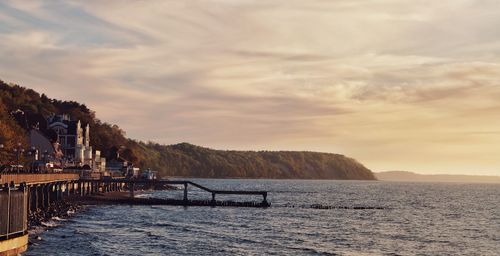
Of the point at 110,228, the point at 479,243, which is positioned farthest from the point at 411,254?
the point at 110,228

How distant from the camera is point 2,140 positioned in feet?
379

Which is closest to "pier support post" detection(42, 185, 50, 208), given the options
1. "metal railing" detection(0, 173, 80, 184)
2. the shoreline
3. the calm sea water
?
the shoreline

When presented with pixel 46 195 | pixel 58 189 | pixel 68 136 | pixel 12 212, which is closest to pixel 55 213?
pixel 46 195

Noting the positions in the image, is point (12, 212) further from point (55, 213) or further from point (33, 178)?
point (55, 213)

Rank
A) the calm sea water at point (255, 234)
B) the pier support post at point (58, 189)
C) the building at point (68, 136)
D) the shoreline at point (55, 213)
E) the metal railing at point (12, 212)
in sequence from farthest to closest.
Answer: the building at point (68, 136)
the pier support post at point (58, 189)
the shoreline at point (55, 213)
the calm sea water at point (255, 234)
the metal railing at point (12, 212)

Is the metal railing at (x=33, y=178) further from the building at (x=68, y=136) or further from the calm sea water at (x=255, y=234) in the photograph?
the building at (x=68, y=136)

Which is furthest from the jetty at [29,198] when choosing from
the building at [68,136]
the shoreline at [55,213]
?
the building at [68,136]

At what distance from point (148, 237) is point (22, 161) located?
5599 cm

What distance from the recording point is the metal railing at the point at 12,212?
4128cm

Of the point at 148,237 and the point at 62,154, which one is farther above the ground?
the point at 62,154

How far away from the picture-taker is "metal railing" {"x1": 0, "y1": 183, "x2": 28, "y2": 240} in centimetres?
4128

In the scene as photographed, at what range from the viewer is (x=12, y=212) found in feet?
140

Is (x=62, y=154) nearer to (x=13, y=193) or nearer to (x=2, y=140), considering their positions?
(x=2, y=140)

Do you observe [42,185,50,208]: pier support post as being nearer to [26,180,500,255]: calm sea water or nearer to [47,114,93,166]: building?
[26,180,500,255]: calm sea water
